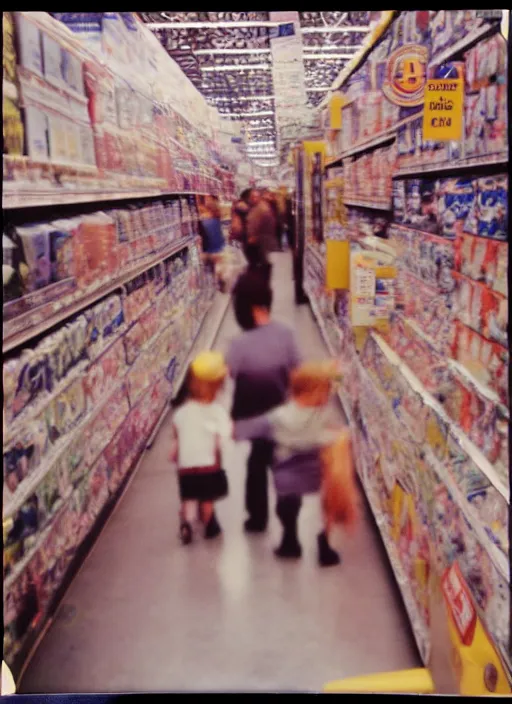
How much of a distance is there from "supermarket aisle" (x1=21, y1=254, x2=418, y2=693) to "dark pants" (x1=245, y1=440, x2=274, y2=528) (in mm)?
30

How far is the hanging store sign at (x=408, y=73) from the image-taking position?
1.78 meters

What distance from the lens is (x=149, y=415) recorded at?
2070 millimetres

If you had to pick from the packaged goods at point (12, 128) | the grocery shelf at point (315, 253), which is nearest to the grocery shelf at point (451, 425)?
the grocery shelf at point (315, 253)

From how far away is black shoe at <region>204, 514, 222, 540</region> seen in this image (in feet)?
6.40

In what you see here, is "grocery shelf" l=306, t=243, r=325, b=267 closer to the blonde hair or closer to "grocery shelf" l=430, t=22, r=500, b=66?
the blonde hair

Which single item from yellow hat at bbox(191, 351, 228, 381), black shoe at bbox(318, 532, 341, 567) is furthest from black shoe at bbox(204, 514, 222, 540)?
yellow hat at bbox(191, 351, 228, 381)

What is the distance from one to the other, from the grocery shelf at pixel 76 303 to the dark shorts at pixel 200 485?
62 centimetres

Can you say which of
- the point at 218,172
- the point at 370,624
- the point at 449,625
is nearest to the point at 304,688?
the point at 370,624

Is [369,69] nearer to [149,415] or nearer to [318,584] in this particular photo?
[149,415]

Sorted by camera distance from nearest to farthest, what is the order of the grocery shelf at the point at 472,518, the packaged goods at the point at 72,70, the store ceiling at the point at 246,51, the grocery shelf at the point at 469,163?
the grocery shelf at the point at 469,163 → the grocery shelf at the point at 472,518 → the store ceiling at the point at 246,51 → the packaged goods at the point at 72,70

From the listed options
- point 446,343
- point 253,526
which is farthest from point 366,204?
point 253,526

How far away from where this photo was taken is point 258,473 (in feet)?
6.34

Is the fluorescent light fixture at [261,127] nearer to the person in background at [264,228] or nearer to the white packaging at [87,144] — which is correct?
the person in background at [264,228]

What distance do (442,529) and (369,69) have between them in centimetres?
143
